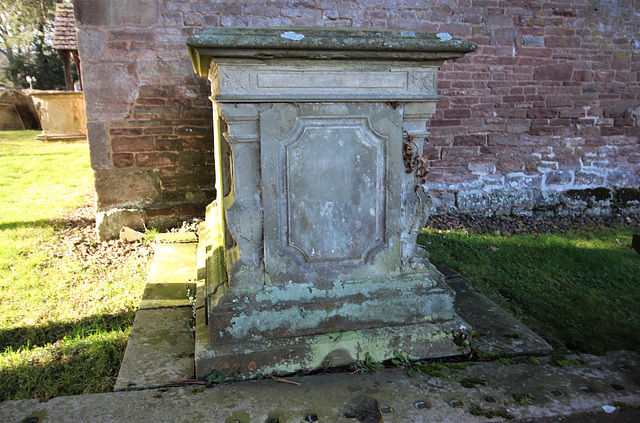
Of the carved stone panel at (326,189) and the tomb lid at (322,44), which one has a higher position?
the tomb lid at (322,44)

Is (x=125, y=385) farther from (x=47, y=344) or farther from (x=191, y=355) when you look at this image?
(x=47, y=344)

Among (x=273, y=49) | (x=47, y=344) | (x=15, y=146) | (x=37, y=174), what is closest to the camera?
(x=273, y=49)

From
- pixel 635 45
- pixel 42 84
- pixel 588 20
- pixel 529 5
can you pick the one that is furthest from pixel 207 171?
pixel 42 84

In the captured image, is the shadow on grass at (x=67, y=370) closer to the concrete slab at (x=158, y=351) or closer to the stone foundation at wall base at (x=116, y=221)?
the concrete slab at (x=158, y=351)

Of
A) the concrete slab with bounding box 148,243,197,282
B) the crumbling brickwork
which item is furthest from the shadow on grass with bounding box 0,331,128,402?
the crumbling brickwork

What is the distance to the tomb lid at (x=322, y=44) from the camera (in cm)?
218

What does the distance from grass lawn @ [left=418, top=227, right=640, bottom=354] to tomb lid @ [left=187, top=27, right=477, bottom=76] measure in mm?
1957

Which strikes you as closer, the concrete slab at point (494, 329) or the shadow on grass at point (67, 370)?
the shadow on grass at point (67, 370)

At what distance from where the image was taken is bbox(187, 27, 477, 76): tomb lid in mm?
2176

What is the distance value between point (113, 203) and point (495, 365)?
170 inches

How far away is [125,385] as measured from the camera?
2330mm

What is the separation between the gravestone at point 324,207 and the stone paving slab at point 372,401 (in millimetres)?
186

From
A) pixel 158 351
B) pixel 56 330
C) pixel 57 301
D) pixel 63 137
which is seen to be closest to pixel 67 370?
pixel 158 351

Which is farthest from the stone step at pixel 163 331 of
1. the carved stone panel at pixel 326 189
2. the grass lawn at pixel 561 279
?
the grass lawn at pixel 561 279
